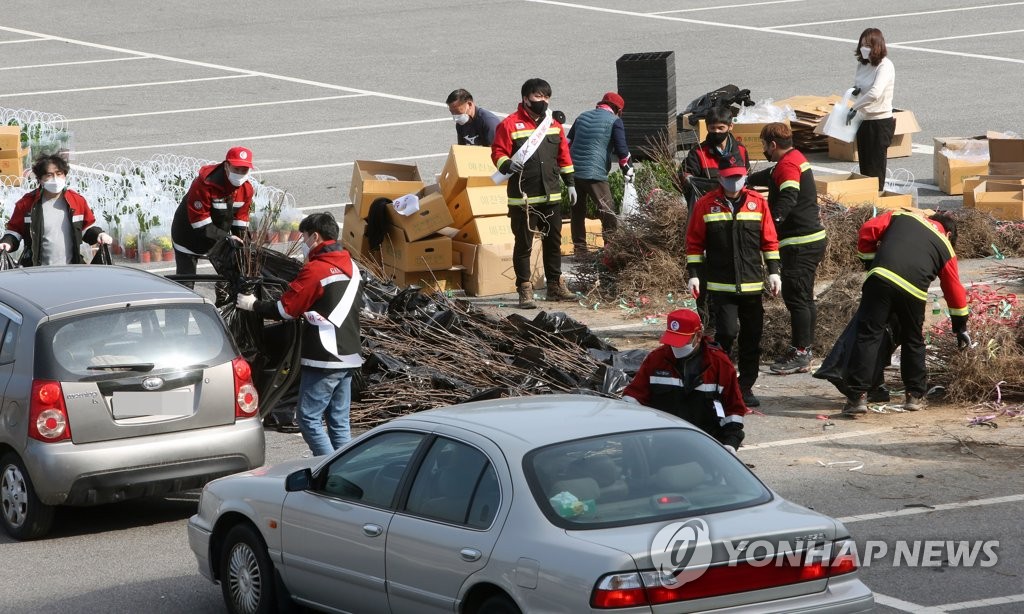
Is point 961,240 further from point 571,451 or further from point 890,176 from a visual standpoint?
point 571,451

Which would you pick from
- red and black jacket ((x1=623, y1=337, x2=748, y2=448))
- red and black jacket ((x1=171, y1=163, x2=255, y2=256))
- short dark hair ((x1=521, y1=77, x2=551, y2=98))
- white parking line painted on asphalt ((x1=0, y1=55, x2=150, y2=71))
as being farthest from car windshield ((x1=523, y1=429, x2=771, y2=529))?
white parking line painted on asphalt ((x1=0, y1=55, x2=150, y2=71))

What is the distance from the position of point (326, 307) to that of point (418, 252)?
5.72 m

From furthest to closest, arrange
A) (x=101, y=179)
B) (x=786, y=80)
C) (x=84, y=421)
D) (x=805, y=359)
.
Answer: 1. (x=786, y=80)
2. (x=101, y=179)
3. (x=805, y=359)
4. (x=84, y=421)

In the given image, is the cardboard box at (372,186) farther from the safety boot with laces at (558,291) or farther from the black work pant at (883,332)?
the black work pant at (883,332)

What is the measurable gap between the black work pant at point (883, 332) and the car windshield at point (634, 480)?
4.50 m

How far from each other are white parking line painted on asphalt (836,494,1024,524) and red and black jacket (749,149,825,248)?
360 cm

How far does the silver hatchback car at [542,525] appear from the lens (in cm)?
558

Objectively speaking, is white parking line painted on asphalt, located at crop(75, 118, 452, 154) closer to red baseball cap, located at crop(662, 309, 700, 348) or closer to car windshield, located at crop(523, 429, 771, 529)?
red baseball cap, located at crop(662, 309, 700, 348)

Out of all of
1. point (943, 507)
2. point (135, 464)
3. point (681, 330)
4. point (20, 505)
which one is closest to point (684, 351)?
point (681, 330)

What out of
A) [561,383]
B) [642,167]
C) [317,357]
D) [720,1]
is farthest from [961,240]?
[720,1]

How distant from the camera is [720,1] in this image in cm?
3716

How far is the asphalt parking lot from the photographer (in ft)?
27.3

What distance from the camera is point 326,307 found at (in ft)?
30.3

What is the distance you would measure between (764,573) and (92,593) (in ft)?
13.1
